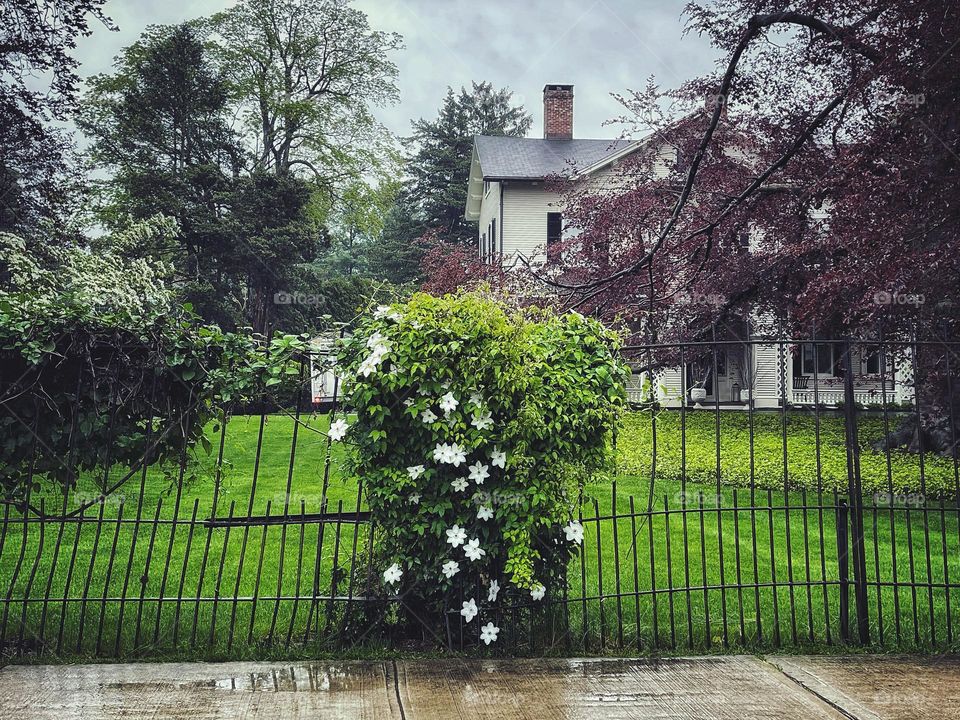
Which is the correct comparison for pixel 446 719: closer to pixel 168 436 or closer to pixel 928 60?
pixel 168 436

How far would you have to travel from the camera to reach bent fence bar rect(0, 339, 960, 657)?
432 cm

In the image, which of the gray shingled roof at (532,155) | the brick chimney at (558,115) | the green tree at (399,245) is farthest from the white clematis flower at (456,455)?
the green tree at (399,245)

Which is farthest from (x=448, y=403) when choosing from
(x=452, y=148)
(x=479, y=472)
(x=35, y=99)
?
(x=452, y=148)

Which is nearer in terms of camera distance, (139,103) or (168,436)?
(168,436)

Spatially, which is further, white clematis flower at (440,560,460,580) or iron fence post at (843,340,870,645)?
iron fence post at (843,340,870,645)

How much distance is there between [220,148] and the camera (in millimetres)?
29594

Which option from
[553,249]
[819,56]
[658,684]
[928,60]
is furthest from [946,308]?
[553,249]

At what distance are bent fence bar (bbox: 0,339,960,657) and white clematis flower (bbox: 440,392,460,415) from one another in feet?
1.89

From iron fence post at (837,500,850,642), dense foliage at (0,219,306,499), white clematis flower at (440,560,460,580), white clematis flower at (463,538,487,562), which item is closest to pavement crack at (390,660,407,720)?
white clematis flower at (440,560,460,580)

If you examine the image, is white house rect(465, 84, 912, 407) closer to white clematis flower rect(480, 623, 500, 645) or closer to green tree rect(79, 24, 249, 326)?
green tree rect(79, 24, 249, 326)

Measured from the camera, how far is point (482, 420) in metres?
4.10

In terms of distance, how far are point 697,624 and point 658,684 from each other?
1.10 meters

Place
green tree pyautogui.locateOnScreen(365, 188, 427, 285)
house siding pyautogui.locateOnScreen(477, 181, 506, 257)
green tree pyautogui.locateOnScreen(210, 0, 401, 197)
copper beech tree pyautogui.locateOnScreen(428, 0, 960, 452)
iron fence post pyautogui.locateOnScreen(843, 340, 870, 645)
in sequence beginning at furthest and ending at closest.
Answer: green tree pyautogui.locateOnScreen(365, 188, 427, 285) < green tree pyautogui.locateOnScreen(210, 0, 401, 197) < house siding pyautogui.locateOnScreen(477, 181, 506, 257) < copper beech tree pyautogui.locateOnScreen(428, 0, 960, 452) < iron fence post pyautogui.locateOnScreen(843, 340, 870, 645)

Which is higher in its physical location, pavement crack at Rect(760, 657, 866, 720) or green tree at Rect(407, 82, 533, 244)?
green tree at Rect(407, 82, 533, 244)
